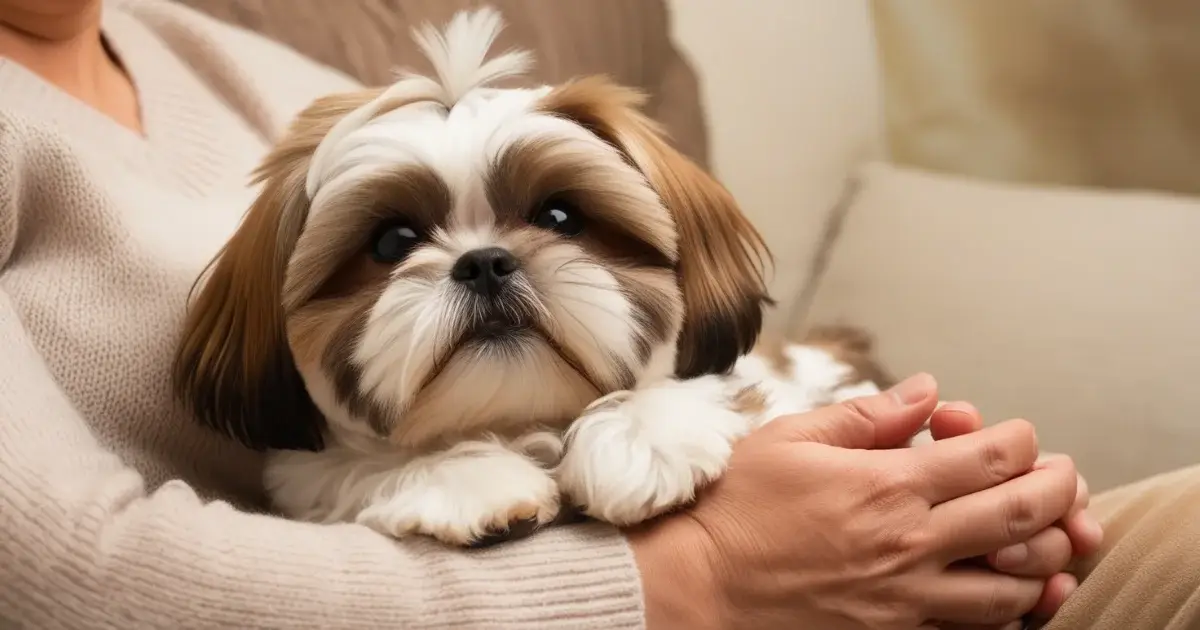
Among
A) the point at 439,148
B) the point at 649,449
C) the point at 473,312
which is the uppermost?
the point at 439,148

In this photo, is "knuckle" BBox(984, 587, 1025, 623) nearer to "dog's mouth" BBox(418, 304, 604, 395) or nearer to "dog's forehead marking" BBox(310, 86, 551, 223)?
"dog's mouth" BBox(418, 304, 604, 395)

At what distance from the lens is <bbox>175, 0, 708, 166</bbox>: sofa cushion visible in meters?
1.94

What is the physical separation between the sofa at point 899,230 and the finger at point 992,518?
857 millimetres

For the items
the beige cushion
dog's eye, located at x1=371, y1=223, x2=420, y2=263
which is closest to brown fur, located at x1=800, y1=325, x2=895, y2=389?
the beige cushion

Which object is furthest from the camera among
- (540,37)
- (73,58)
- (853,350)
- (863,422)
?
(540,37)

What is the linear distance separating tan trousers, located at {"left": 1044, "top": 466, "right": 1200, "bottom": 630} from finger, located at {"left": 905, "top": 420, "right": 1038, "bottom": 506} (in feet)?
0.41

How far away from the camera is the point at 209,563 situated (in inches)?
36.9

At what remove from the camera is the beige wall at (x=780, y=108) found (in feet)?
7.61

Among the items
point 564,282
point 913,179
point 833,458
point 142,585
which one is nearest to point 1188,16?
point 913,179

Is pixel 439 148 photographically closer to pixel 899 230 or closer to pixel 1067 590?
pixel 1067 590

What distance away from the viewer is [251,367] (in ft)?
3.58

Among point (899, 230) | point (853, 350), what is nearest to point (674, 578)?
point (853, 350)

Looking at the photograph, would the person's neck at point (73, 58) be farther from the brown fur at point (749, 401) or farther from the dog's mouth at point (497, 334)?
the brown fur at point (749, 401)

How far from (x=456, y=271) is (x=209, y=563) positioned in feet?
1.15
